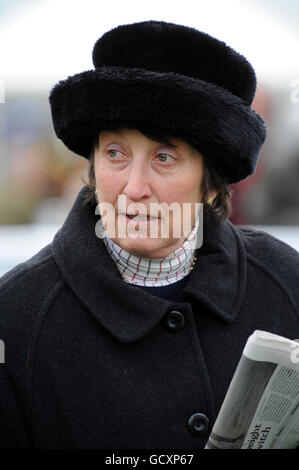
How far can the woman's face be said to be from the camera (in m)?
1.74

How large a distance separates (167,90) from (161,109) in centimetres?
5

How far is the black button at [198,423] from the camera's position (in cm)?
175

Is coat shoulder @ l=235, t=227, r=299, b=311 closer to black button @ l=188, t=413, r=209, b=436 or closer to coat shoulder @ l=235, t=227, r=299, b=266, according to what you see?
coat shoulder @ l=235, t=227, r=299, b=266

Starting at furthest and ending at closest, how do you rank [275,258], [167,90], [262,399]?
[275,258] < [167,90] < [262,399]

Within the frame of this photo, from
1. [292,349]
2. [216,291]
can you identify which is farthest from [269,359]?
[216,291]

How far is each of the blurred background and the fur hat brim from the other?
2.15m

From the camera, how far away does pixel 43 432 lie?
5.65 ft

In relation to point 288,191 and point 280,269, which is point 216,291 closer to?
point 280,269

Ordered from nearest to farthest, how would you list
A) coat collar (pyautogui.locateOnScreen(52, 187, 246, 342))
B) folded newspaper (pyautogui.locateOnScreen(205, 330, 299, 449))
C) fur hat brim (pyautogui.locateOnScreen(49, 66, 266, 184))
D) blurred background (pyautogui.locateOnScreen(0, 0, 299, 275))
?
1. folded newspaper (pyautogui.locateOnScreen(205, 330, 299, 449))
2. fur hat brim (pyautogui.locateOnScreen(49, 66, 266, 184))
3. coat collar (pyautogui.locateOnScreen(52, 187, 246, 342))
4. blurred background (pyautogui.locateOnScreen(0, 0, 299, 275))

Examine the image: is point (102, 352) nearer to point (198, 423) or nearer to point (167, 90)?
point (198, 423)

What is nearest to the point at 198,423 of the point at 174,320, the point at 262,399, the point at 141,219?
the point at 174,320

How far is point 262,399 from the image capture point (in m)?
1.40

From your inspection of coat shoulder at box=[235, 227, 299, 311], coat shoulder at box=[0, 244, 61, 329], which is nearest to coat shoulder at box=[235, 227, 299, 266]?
coat shoulder at box=[235, 227, 299, 311]

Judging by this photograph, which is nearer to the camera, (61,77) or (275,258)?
(275,258)
